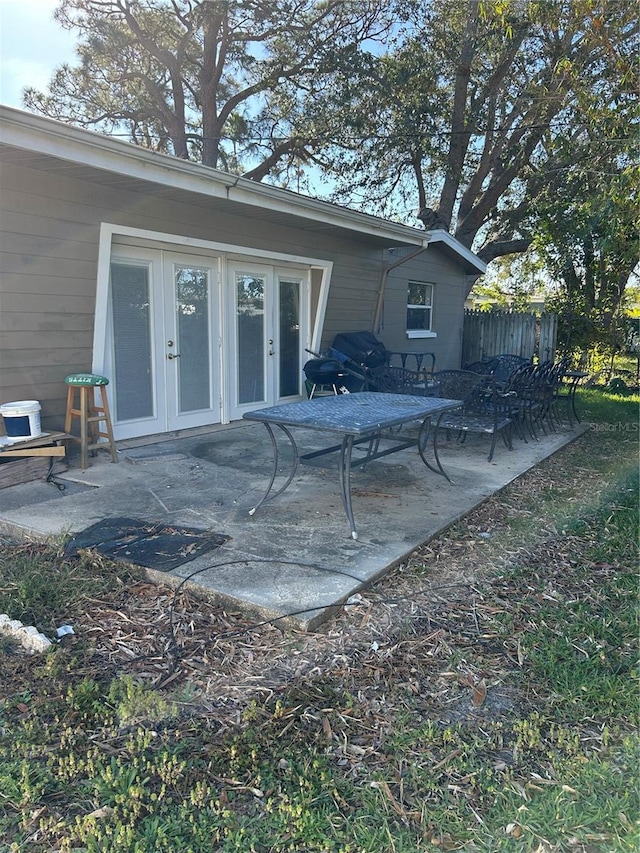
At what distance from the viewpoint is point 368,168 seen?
13852 mm

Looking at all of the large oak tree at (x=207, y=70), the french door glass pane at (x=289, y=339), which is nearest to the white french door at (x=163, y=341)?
the french door glass pane at (x=289, y=339)

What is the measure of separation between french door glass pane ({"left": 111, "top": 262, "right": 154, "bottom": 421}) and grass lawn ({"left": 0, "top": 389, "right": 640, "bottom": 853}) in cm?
276

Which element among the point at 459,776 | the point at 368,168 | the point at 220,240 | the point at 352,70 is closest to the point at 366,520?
the point at 459,776

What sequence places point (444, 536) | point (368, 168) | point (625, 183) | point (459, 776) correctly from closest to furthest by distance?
point (459, 776) < point (444, 536) < point (625, 183) < point (368, 168)

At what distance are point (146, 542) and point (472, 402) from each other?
3718mm

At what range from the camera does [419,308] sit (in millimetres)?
10719

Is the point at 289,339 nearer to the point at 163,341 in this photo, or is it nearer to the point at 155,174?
the point at 163,341

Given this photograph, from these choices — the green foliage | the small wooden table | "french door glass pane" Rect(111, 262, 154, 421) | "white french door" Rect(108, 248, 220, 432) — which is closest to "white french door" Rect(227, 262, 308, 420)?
"white french door" Rect(108, 248, 220, 432)

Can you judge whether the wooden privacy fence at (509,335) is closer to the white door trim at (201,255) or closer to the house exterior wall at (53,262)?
the white door trim at (201,255)

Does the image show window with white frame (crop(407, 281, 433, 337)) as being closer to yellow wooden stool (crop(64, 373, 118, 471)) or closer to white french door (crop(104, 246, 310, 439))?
white french door (crop(104, 246, 310, 439))

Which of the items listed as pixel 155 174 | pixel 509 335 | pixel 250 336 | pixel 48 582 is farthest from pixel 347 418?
pixel 509 335

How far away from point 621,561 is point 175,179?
14.7ft

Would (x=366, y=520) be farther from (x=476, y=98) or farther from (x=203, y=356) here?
(x=476, y=98)

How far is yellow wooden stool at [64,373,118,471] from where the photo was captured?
16.4 ft
